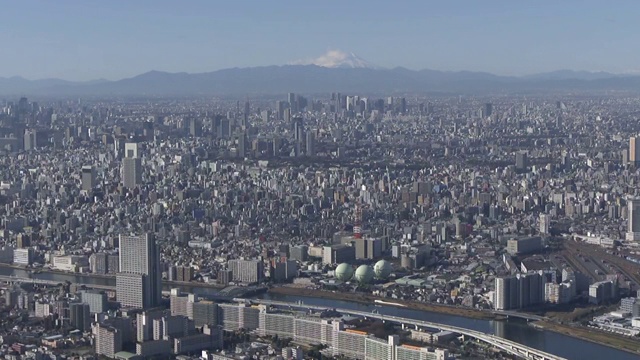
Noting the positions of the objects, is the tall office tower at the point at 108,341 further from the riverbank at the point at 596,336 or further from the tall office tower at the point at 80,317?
the riverbank at the point at 596,336

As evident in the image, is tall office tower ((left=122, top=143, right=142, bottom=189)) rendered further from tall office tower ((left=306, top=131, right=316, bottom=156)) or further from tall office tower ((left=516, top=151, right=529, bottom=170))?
tall office tower ((left=516, top=151, right=529, bottom=170))

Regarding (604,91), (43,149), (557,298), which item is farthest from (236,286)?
(604,91)

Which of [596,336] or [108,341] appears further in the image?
[596,336]

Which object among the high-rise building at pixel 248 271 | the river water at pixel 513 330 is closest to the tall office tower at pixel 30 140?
the river water at pixel 513 330

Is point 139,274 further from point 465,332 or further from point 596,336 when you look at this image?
point 596,336

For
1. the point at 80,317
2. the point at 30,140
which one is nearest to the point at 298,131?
the point at 30,140
